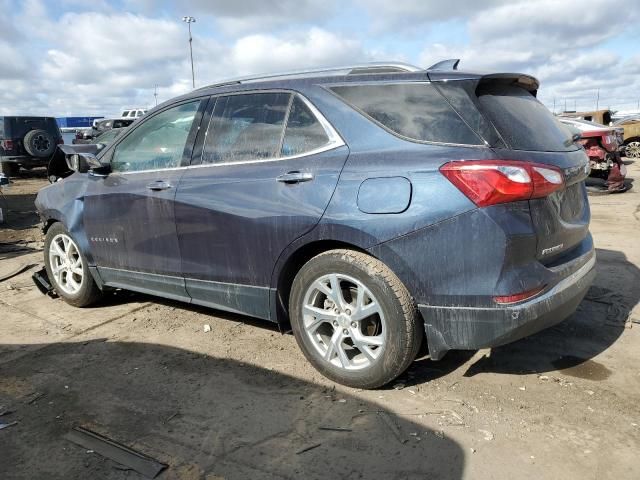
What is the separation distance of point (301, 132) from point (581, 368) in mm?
2309

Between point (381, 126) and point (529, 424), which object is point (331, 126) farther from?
point (529, 424)

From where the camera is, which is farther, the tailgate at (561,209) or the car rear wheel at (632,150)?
the car rear wheel at (632,150)

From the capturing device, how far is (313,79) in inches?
134

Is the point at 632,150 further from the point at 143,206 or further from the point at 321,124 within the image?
the point at 143,206

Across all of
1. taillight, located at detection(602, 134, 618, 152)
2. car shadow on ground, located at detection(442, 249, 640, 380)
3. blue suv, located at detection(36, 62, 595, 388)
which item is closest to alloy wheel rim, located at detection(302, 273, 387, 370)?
blue suv, located at detection(36, 62, 595, 388)

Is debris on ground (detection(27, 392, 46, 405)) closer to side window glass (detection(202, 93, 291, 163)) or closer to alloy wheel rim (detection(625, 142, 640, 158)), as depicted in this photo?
side window glass (detection(202, 93, 291, 163))

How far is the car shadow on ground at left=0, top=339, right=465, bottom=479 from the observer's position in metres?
2.54

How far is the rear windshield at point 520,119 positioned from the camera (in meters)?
2.87

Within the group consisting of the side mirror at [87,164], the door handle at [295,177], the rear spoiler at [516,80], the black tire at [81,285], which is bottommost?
the black tire at [81,285]

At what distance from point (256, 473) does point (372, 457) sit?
55 centimetres

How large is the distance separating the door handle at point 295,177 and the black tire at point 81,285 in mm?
2392

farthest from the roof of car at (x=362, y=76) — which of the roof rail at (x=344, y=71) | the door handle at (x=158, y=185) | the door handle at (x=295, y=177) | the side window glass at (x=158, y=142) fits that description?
the door handle at (x=158, y=185)

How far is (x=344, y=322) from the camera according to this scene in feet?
10.4

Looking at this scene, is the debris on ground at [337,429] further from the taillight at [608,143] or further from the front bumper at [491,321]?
the taillight at [608,143]
